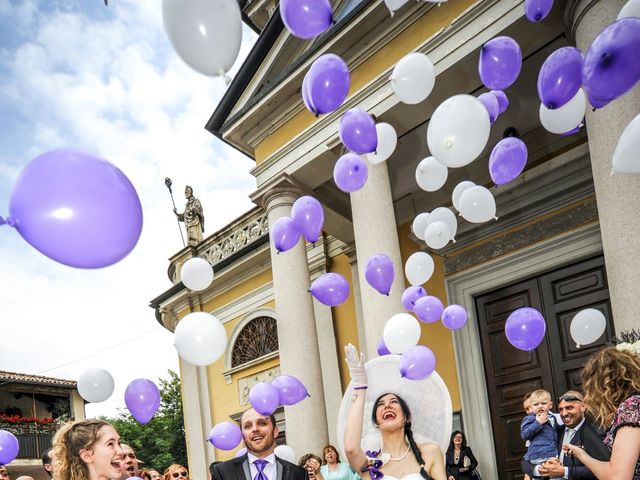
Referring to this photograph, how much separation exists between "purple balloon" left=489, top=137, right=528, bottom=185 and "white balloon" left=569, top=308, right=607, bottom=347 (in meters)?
1.76

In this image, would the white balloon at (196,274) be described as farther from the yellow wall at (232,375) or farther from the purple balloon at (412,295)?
the yellow wall at (232,375)

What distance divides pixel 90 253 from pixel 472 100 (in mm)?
2816

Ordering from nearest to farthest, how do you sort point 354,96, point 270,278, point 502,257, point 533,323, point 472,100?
point 472,100, point 533,323, point 354,96, point 502,257, point 270,278

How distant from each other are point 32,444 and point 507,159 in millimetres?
30301

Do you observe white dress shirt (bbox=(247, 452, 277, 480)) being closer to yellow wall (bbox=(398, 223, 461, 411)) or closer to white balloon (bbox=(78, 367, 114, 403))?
white balloon (bbox=(78, 367, 114, 403))

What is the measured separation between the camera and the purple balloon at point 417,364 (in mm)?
3577

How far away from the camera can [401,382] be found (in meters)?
3.48

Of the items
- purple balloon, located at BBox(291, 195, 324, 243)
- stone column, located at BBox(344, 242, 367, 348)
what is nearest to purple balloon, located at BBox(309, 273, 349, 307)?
purple balloon, located at BBox(291, 195, 324, 243)

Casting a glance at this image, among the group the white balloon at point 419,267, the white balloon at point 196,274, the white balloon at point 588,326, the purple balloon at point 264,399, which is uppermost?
the white balloon at point 196,274

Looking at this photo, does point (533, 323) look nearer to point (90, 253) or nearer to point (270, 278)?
point (90, 253)

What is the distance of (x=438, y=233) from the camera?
21.6 feet

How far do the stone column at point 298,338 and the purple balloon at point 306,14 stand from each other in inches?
191

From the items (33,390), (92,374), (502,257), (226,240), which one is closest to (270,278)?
(226,240)

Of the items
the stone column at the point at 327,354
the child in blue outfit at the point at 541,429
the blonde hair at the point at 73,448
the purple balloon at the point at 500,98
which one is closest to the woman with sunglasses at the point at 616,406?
the child in blue outfit at the point at 541,429
